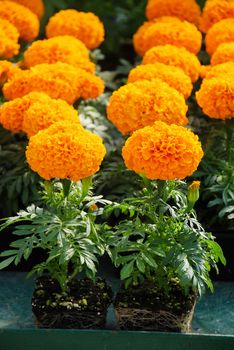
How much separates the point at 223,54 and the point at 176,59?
23 centimetres

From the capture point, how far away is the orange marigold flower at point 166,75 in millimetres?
4578

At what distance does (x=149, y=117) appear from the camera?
4223 millimetres

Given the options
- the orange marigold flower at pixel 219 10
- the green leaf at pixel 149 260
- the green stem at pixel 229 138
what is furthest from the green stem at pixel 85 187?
the orange marigold flower at pixel 219 10

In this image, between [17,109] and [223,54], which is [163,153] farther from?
[223,54]

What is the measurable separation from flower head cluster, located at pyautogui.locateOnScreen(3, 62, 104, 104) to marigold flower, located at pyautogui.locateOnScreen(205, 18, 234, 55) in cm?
85

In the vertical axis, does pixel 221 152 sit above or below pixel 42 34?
above

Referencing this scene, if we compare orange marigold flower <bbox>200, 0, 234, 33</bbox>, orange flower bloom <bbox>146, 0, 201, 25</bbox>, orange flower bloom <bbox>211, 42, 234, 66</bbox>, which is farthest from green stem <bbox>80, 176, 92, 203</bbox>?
orange flower bloom <bbox>146, 0, 201, 25</bbox>

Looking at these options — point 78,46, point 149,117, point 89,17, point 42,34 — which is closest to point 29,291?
point 149,117

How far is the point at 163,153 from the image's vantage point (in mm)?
3666

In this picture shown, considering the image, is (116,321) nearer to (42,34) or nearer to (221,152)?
(221,152)

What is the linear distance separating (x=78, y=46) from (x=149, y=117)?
102 centimetres

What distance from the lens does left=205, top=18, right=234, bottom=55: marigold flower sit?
5.18 m

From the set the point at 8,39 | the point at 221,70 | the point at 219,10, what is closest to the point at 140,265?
the point at 221,70

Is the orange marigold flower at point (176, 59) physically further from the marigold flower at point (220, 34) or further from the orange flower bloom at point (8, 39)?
the orange flower bloom at point (8, 39)
